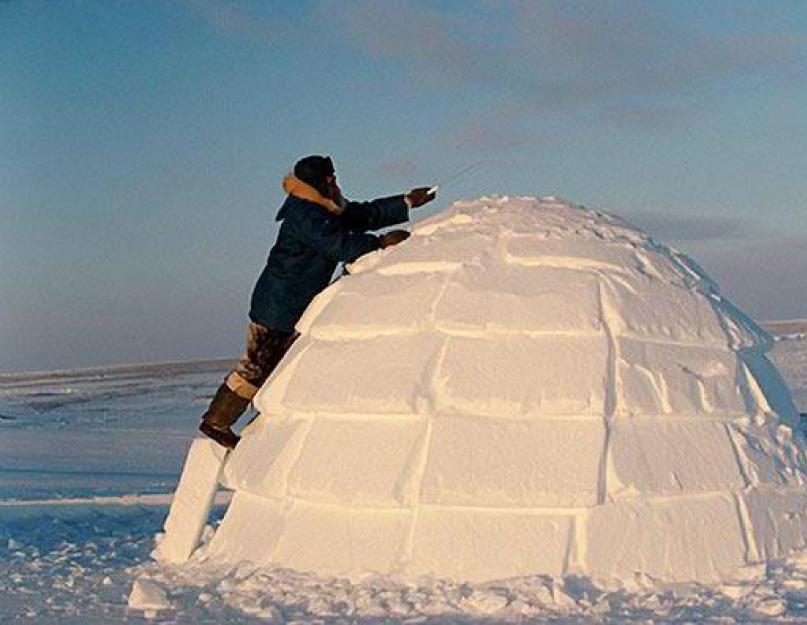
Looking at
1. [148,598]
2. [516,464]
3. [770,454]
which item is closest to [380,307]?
[516,464]

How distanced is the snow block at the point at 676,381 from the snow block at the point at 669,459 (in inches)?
2.6

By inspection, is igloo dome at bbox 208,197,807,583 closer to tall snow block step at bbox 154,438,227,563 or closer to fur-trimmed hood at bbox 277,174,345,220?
tall snow block step at bbox 154,438,227,563

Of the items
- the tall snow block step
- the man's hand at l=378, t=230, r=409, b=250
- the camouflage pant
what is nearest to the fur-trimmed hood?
the man's hand at l=378, t=230, r=409, b=250

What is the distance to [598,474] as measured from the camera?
13.9ft

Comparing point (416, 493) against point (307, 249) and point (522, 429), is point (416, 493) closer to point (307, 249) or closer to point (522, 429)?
point (522, 429)

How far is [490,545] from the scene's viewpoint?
4.21m

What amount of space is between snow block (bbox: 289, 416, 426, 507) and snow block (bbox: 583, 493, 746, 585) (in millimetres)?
789

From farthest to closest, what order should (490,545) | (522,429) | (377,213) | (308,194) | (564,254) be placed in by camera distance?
(377,213)
(308,194)
(564,254)
(522,429)
(490,545)

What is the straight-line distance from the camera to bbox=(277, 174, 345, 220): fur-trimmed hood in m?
5.25

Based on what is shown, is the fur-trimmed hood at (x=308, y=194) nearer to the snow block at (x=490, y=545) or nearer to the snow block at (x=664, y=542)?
the snow block at (x=490, y=545)

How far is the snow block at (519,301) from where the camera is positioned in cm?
457

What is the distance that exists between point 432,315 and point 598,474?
1.02 m

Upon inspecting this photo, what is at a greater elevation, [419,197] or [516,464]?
[419,197]

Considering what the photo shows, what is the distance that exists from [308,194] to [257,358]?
89 cm
